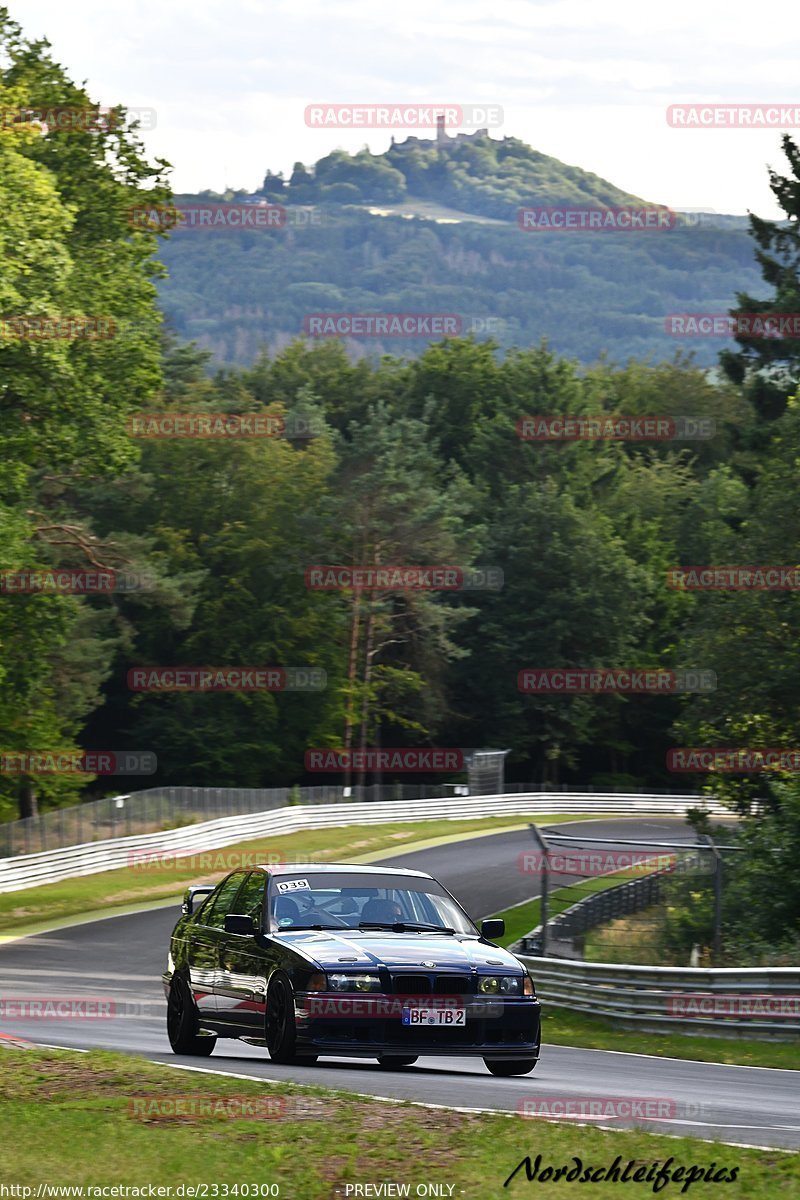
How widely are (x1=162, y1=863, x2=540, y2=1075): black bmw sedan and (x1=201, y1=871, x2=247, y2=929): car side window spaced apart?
1cm

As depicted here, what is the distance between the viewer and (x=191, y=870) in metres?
45.8

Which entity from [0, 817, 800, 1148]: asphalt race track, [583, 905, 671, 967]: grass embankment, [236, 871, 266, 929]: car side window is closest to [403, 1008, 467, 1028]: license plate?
[0, 817, 800, 1148]: asphalt race track

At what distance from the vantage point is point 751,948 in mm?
22422

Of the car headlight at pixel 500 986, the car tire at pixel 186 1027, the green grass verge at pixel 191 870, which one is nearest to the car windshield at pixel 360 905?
the car headlight at pixel 500 986

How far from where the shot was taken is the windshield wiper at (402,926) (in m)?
12.9

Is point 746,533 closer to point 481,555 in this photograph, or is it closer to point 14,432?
point 14,432

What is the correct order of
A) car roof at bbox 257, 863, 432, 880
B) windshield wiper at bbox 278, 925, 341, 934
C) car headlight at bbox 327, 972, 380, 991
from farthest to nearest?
car roof at bbox 257, 863, 432, 880, windshield wiper at bbox 278, 925, 341, 934, car headlight at bbox 327, 972, 380, 991

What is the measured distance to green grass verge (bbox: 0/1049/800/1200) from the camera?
307 inches

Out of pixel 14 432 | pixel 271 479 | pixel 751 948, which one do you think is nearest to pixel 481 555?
pixel 271 479

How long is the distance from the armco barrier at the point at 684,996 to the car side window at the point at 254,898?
659 centimetres

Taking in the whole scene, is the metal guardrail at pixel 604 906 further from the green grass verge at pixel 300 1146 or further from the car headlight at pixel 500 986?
the green grass verge at pixel 300 1146

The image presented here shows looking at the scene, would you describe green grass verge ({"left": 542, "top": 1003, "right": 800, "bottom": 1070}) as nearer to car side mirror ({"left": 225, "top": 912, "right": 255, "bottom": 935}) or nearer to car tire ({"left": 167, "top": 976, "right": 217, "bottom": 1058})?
car tire ({"left": 167, "top": 976, "right": 217, "bottom": 1058})

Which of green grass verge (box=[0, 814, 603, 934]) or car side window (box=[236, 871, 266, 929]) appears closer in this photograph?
car side window (box=[236, 871, 266, 929])

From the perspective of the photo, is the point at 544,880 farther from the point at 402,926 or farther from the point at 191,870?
the point at 191,870
